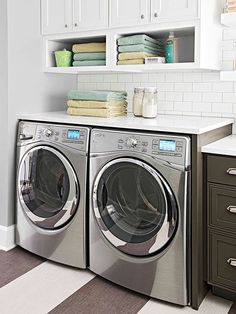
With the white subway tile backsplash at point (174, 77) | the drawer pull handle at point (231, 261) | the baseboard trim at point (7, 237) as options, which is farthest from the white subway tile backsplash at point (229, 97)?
the baseboard trim at point (7, 237)

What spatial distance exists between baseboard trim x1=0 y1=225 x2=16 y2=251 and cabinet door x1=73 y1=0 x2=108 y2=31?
163 centimetres

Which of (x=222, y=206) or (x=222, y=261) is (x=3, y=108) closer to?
(x=222, y=206)

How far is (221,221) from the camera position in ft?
7.34

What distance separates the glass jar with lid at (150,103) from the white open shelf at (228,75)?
Answer: 1.59 feet

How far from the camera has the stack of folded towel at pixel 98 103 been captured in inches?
112

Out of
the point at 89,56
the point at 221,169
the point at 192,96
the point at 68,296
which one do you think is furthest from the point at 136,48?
the point at 68,296

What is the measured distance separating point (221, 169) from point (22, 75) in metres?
1.70

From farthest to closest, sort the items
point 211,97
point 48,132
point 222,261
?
point 211,97, point 48,132, point 222,261

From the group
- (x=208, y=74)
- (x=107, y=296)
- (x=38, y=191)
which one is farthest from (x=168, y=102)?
(x=107, y=296)

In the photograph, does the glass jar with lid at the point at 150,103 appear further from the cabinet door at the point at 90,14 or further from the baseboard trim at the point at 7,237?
the baseboard trim at the point at 7,237

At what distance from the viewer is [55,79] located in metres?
3.33

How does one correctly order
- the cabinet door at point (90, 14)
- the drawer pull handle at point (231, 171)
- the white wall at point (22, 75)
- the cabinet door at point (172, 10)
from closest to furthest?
the drawer pull handle at point (231, 171) → the cabinet door at point (172, 10) → the cabinet door at point (90, 14) → the white wall at point (22, 75)

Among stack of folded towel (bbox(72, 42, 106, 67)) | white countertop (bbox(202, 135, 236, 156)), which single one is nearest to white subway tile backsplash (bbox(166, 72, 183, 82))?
stack of folded towel (bbox(72, 42, 106, 67))

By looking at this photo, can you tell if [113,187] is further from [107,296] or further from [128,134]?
[107,296]
